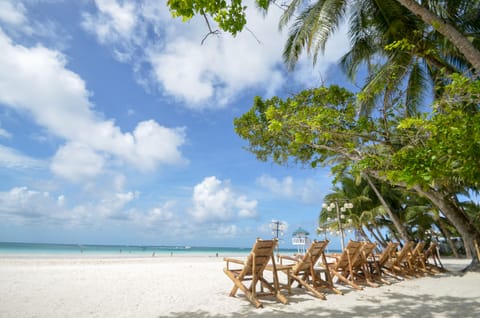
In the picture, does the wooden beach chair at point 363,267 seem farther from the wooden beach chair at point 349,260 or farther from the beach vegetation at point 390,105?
the beach vegetation at point 390,105

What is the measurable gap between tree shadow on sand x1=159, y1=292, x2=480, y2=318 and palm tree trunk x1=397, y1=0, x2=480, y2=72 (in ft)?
12.1

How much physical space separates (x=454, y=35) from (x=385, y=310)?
451 cm

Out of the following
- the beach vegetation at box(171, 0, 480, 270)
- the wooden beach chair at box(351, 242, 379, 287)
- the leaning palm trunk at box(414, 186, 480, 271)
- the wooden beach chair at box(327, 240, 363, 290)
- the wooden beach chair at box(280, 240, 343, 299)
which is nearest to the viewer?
the beach vegetation at box(171, 0, 480, 270)

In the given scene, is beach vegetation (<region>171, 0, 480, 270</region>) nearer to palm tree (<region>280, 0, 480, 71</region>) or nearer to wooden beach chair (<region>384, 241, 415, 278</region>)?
palm tree (<region>280, 0, 480, 71</region>)

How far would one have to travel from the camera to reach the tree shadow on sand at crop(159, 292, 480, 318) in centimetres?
402

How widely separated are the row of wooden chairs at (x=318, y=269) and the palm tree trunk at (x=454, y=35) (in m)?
3.90

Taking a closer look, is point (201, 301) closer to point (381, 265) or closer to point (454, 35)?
point (381, 265)

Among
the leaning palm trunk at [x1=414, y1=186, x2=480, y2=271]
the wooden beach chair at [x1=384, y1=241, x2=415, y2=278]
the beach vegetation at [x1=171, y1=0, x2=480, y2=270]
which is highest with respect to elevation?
the beach vegetation at [x1=171, y1=0, x2=480, y2=270]

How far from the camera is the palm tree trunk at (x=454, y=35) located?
470cm

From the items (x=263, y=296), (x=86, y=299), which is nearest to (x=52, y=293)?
(x=86, y=299)

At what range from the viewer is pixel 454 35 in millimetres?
4883

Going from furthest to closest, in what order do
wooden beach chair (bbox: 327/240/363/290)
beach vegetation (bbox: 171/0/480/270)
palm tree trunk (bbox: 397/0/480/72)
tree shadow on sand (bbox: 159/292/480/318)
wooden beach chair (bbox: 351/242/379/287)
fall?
wooden beach chair (bbox: 351/242/379/287) < wooden beach chair (bbox: 327/240/363/290) < palm tree trunk (bbox: 397/0/480/72) < tree shadow on sand (bbox: 159/292/480/318) < beach vegetation (bbox: 171/0/480/270)

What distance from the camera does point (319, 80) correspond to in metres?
6.48

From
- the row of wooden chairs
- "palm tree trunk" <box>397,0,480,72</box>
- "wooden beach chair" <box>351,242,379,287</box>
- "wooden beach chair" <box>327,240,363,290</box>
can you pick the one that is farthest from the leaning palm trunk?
"palm tree trunk" <box>397,0,480,72</box>
